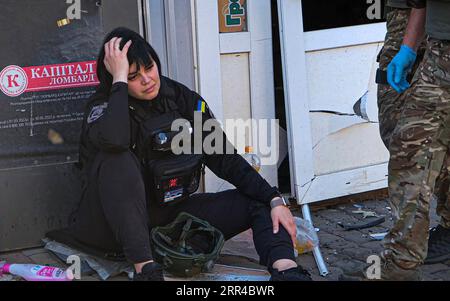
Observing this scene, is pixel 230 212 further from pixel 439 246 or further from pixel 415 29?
pixel 415 29

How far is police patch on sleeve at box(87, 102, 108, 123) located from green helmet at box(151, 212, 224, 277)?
55 cm

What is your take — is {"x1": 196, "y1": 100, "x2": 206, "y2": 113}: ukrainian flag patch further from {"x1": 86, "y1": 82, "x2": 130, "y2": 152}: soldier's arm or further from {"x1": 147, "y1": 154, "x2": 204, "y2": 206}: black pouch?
{"x1": 86, "y1": 82, "x2": 130, "y2": 152}: soldier's arm

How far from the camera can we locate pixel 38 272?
3334mm

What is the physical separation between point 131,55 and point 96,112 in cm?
29

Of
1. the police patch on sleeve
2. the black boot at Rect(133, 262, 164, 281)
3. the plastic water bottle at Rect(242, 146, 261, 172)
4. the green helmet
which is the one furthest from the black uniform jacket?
the plastic water bottle at Rect(242, 146, 261, 172)

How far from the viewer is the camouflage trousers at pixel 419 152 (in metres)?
3.02

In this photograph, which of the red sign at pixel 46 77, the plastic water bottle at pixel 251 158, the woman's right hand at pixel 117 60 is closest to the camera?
the woman's right hand at pixel 117 60

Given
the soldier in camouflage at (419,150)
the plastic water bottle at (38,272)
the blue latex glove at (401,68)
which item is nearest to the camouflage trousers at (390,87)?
the blue latex glove at (401,68)

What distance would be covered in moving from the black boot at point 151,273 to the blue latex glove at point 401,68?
1.30 m

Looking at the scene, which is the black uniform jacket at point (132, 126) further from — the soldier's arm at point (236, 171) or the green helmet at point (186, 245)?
the green helmet at point (186, 245)

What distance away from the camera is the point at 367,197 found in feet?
14.9

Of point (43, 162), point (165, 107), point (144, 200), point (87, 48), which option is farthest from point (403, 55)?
point (43, 162)

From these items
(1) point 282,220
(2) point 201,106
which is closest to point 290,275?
(1) point 282,220

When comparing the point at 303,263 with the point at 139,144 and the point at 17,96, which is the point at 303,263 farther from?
the point at 17,96
